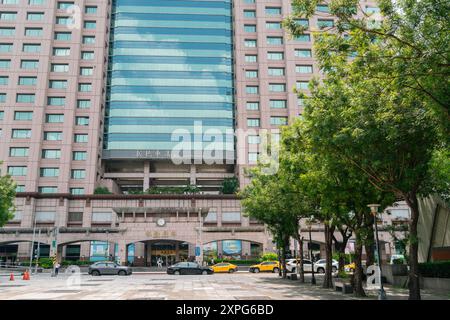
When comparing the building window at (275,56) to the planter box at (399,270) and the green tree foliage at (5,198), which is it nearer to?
the green tree foliage at (5,198)

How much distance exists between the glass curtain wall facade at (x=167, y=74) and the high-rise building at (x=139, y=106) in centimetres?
21

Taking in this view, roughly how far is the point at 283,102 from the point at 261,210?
43.4m

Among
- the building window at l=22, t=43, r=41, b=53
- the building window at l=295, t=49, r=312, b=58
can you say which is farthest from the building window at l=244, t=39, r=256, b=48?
the building window at l=22, t=43, r=41, b=53

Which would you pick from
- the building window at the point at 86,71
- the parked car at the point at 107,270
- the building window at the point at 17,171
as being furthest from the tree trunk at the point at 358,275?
the building window at the point at 86,71

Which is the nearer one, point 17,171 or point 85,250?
point 85,250

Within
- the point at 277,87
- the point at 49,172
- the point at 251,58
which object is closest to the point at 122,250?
the point at 49,172

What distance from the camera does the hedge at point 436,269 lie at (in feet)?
67.9

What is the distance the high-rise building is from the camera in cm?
6331

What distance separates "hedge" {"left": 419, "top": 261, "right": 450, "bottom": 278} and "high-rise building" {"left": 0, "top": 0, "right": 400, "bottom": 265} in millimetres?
32904

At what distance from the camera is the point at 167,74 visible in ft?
243

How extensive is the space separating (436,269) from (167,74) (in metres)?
61.9

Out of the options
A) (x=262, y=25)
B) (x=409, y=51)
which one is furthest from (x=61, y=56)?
(x=409, y=51)

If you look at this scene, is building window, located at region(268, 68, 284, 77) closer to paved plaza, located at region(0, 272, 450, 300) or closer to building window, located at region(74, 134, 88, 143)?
building window, located at region(74, 134, 88, 143)

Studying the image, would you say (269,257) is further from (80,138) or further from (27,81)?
(27,81)
